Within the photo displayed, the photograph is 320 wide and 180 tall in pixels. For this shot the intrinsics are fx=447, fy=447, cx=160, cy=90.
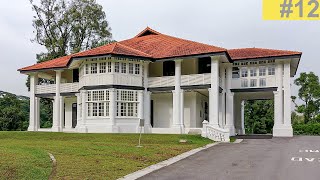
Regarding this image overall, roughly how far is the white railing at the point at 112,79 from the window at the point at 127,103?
0.68 m

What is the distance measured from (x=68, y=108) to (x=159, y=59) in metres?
11.6

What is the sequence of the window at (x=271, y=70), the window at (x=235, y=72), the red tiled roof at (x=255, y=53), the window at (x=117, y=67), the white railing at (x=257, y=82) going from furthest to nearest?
the window at (x=235, y=72) < the window at (x=271, y=70) < the white railing at (x=257, y=82) < the red tiled roof at (x=255, y=53) < the window at (x=117, y=67)

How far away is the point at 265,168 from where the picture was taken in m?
14.4

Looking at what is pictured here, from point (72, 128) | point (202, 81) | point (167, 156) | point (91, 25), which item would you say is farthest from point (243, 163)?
point (91, 25)

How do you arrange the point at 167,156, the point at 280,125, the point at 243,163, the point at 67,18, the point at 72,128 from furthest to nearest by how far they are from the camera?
the point at 67,18
the point at 72,128
the point at 280,125
the point at 167,156
the point at 243,163

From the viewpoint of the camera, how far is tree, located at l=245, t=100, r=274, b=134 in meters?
61.7

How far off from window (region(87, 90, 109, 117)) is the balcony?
383 cm

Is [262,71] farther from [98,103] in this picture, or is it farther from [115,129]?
[98,103]

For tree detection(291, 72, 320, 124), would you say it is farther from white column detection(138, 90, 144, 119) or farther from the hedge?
white column detection(138, 90, 144, 119)

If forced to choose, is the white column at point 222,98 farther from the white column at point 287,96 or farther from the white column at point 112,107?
the white column at point 112,107

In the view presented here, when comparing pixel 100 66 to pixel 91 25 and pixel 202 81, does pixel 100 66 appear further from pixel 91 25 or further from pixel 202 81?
pixel 91 25

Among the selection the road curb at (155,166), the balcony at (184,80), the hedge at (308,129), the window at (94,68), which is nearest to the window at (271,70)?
the balcony at (184,80)

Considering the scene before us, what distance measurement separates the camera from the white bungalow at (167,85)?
105 ft

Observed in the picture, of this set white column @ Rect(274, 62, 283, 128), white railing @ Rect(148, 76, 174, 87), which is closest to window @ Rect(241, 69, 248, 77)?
white column @ Rect(274, 62, 283, 128)
